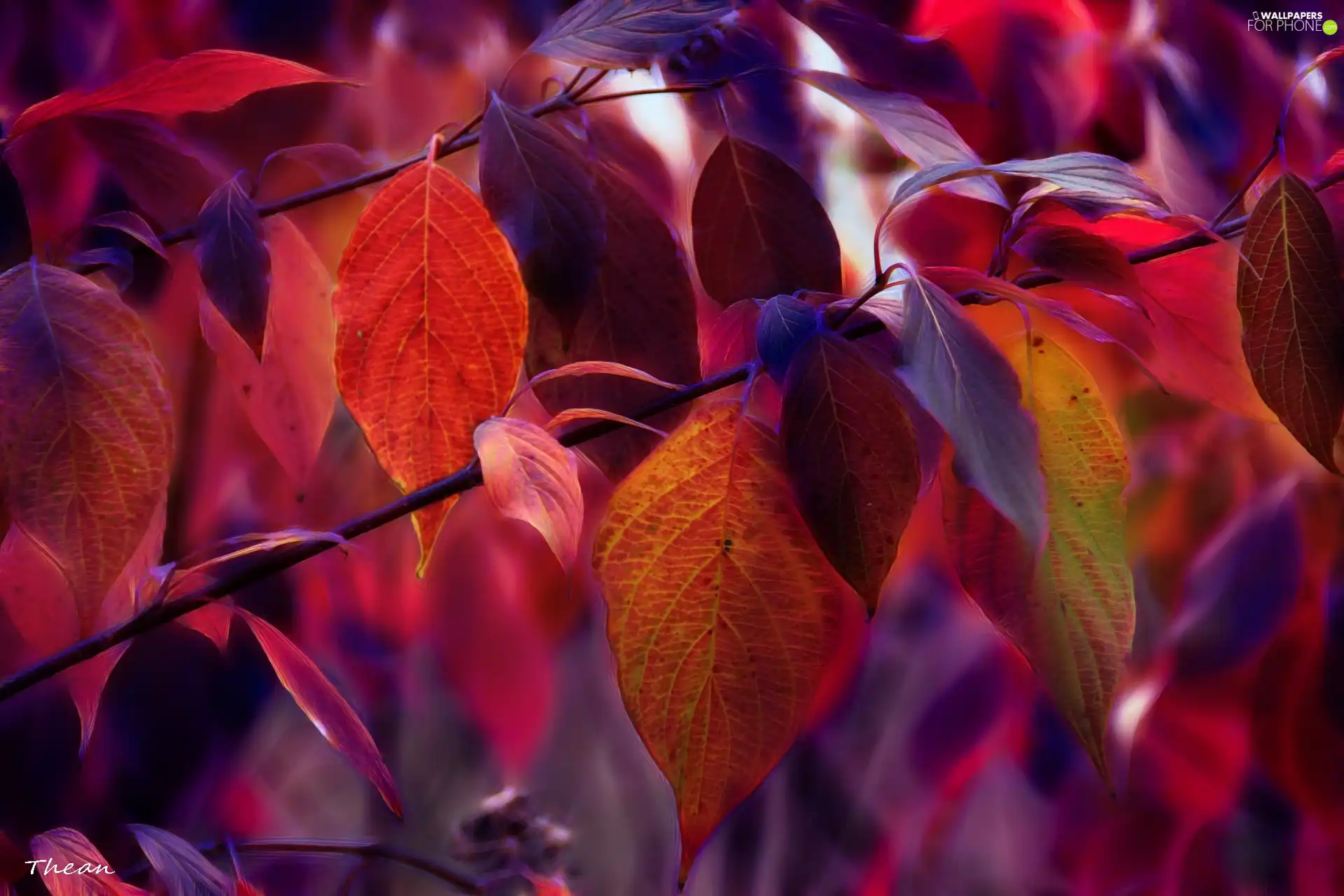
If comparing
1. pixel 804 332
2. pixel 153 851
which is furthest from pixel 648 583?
pixel 153 851

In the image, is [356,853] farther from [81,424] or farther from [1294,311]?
[1294,311]

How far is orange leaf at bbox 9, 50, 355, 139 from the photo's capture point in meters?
0.25

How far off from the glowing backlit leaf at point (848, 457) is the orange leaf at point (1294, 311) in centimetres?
12

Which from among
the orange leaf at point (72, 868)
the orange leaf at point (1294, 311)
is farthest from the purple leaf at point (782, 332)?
the orange leaf at point (72, 868)

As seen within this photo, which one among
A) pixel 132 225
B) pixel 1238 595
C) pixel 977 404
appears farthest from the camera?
pixel 1238 595

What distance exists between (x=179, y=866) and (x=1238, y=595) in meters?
0.43

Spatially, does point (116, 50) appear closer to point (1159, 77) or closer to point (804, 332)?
point (804, 332)

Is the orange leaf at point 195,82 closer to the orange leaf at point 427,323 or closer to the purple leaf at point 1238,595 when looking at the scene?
the orange leaf at point 427,323

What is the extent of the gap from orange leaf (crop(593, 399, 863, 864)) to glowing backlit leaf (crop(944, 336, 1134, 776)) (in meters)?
0.04

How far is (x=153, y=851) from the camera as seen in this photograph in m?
0.27

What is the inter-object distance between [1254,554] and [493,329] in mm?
374

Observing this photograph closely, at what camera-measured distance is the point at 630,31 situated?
0.78 ft

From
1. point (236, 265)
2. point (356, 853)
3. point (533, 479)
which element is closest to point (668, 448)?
point (533, 479)

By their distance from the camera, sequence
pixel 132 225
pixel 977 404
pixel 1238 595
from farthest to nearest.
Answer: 1. pixel 1238 595
2. pixel 132 225
3. pixel 977 404
